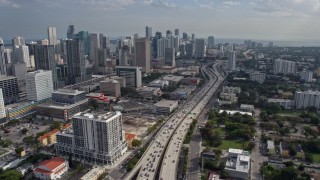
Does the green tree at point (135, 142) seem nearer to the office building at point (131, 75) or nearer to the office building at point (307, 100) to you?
the office building at point (307, 100)

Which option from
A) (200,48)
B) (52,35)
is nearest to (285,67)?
(200,48)

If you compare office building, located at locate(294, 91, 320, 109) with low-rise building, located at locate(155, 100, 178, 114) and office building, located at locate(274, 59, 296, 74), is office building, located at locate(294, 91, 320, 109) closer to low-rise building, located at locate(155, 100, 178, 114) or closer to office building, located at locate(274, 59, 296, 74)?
low-rise building, located at locate(155, 100, 178, 114)

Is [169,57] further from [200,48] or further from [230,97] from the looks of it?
[230,97]

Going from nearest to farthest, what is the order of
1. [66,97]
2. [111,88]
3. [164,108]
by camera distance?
[66,97] → [164,108] → [111,88]

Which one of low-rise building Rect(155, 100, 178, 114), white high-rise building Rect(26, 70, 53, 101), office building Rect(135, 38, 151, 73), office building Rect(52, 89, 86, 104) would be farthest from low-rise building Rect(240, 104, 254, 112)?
office building Rect(135, 38, 151, 73)

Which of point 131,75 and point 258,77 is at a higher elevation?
point 131,75

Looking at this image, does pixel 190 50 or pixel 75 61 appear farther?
pixel 190 50

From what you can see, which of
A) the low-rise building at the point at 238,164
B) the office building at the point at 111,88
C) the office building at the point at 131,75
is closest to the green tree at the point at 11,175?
the low-rise building at the point at 238,164
